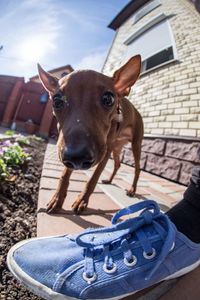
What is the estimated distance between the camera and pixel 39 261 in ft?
2.68

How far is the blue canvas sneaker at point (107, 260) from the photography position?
2.51 feet

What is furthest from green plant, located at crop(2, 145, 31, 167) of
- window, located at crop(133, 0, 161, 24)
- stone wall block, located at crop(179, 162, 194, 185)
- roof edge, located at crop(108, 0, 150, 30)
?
roof edge, located at crop(108, 0, 150, 30)

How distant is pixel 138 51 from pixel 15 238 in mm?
6794

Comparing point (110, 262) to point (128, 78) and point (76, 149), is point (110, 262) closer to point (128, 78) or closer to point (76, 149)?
point (76, 149)

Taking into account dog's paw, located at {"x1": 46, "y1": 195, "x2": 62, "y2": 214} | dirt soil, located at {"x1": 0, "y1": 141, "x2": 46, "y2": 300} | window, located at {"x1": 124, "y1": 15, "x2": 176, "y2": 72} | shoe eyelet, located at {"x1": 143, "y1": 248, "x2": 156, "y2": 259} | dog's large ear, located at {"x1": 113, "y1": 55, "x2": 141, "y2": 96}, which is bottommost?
dirt soil, located at {"x1": 0, "y1": 141, "x2": 46, "y2": 300}

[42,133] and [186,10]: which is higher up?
[186,10]

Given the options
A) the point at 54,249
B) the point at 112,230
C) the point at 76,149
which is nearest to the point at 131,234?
the point at 112,230

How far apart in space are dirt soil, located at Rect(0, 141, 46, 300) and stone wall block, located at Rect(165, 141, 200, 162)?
2289 millimetres

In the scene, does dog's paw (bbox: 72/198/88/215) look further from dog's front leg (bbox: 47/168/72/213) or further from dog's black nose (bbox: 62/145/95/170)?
dog's black nose (bbox: 62/145/95/170)

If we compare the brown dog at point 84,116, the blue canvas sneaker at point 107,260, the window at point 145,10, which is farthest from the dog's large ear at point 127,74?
the window at point 145,10

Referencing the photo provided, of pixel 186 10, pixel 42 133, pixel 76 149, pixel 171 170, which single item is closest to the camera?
pixel 76 149

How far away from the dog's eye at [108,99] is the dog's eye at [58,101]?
267 mm

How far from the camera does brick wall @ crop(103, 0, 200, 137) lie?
3986 mm

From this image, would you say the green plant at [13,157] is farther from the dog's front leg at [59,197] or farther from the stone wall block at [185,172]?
the stone wall block at [185,172]
